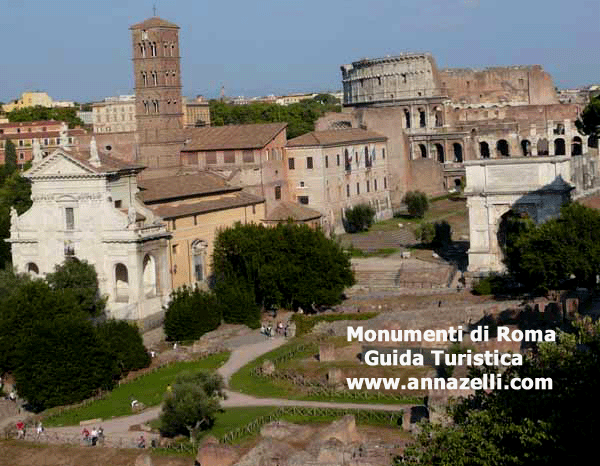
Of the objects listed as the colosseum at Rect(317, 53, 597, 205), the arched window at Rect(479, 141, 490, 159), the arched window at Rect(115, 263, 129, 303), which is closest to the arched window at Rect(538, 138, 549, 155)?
the colosseum at Rect(317, 53, 597, 205)

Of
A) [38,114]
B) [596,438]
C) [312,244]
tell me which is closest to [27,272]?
[312,244]

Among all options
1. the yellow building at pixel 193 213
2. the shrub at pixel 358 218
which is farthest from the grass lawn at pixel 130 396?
the shrub at pixel 358 218

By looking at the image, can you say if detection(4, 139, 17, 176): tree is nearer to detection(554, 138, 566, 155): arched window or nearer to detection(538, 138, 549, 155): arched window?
detection(538, 138, 549, 155): arched window

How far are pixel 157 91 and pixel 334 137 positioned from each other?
12145mm

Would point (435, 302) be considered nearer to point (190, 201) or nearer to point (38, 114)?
point (190, 201)

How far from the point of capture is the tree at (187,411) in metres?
36.7

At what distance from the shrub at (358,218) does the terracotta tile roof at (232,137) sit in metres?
7.29

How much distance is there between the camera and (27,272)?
55.4 metres

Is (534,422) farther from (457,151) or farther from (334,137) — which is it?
(457,151)

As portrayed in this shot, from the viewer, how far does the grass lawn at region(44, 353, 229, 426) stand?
134 feet

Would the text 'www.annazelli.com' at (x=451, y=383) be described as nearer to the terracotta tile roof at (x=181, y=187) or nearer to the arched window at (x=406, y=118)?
the terracotta tile roof at (x=181, y=187)

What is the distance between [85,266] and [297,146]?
19.9 meters

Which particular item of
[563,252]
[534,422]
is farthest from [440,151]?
[534,422]

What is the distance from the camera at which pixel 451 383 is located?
115 ft
